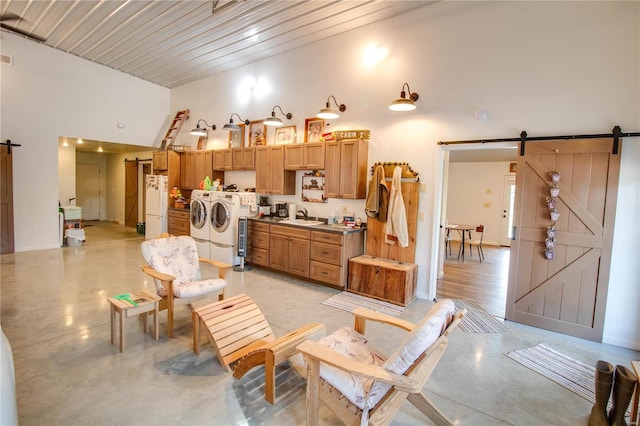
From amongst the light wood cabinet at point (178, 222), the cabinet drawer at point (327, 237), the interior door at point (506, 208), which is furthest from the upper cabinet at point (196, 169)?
the interior door at point (506, 208)

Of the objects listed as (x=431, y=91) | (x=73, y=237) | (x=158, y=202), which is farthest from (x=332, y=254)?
(x=73, y=237)

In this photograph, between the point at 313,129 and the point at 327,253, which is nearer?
the point at 327,253

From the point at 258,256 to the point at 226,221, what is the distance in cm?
93

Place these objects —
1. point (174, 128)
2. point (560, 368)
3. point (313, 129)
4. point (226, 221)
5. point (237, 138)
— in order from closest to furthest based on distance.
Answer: point (560, 368) → point (313, 129) → point (226, 221) → point (237, 138) → point (174, 128)

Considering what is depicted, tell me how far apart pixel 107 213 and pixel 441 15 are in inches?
501

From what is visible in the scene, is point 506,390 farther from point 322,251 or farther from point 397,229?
point 322,251

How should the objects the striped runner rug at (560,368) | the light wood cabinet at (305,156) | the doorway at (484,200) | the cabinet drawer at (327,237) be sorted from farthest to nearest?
the doorway at (484,200) → the light wood cabinet at (305,156) → the cabinet drawer at (327,237) → the striped runner rug at (560,368)

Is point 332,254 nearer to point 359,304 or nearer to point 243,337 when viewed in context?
point 359,304

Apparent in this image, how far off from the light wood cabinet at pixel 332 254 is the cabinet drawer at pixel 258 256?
103cm

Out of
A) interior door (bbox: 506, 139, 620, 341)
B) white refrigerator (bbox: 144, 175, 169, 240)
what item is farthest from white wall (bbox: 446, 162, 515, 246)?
white refrigerator (bbox: 144, 175, 169, 240)

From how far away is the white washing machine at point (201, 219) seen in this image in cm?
651

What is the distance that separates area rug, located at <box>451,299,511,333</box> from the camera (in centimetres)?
370

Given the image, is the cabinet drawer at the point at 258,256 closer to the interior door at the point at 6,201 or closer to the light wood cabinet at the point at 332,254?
the light wood cabinet at the point at 332,254

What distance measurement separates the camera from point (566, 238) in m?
3.62
